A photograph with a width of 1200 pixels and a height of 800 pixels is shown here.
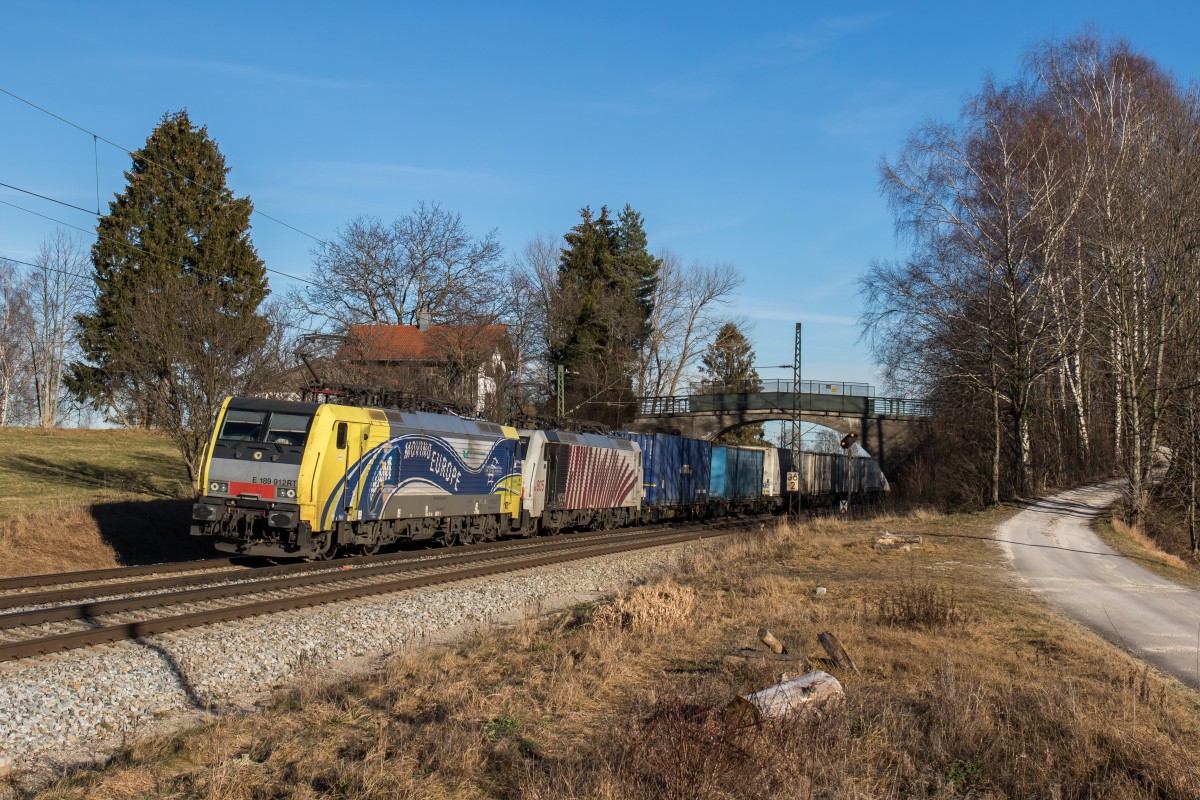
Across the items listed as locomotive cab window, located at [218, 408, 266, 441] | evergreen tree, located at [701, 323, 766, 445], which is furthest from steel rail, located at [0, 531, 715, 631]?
evergreen tree, located at [701, 323, 766, 445]

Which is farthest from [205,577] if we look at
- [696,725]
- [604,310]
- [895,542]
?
[604,310]

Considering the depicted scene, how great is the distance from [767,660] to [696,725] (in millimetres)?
2713

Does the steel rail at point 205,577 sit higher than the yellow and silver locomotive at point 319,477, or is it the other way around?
the yellow and silver locomotive at point 319,477

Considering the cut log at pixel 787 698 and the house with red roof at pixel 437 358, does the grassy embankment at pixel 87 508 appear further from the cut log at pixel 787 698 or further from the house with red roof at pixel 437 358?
the cut log at pixel 787 698

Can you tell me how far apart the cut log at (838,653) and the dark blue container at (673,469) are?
21.9 metres

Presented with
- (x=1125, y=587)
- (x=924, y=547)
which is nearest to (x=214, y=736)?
(x=1125, y=587)

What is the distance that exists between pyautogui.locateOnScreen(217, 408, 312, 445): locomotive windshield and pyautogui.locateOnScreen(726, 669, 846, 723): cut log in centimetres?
1083

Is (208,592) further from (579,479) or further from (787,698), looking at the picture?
(579,479)

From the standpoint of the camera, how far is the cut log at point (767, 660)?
8.41 meters

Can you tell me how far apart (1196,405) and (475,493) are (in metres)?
18.8

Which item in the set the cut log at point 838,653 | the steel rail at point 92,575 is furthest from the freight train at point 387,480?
the cut log at point 838,653

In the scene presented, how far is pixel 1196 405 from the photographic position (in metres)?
23.8

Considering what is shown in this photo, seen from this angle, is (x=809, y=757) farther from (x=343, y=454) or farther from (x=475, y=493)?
(x=475, y=493)

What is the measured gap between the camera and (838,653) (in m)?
8.62
